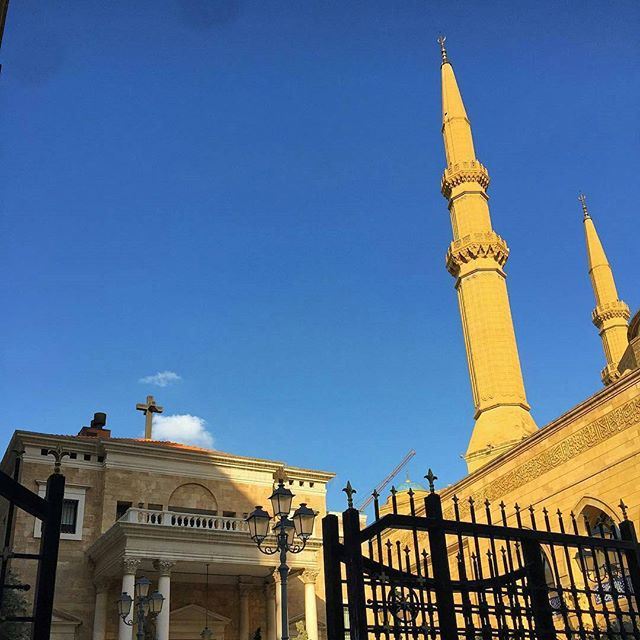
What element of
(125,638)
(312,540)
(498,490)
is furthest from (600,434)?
(125,638)

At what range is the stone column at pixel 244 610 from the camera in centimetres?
2288

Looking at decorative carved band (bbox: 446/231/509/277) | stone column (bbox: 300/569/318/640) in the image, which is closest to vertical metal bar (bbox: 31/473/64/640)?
stone column (bbox: 300/569/318/640)

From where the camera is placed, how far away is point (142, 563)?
2025 cm

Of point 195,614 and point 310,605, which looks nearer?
point 310,605

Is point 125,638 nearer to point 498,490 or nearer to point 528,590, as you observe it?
point 498,490

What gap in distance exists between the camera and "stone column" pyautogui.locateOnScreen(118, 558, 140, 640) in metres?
18.5

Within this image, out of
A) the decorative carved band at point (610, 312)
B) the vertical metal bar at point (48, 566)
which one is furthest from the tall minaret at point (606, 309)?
the vertical metal bar at point (48, 566)

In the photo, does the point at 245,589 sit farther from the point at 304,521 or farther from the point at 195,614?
the point at 304,521

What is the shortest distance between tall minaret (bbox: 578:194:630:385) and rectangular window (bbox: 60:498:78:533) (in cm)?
2356

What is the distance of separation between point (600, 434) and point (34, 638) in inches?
526

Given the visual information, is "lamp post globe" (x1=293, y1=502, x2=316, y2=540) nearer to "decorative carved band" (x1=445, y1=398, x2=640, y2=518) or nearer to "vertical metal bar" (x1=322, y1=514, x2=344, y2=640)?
"vertical metal bar" (x1=322, y1=514, x2=344, y2=640)

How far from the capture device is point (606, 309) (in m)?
35.7

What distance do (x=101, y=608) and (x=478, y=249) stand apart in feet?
58.2

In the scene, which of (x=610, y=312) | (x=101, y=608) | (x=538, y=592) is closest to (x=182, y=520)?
(x=101, y=608)
